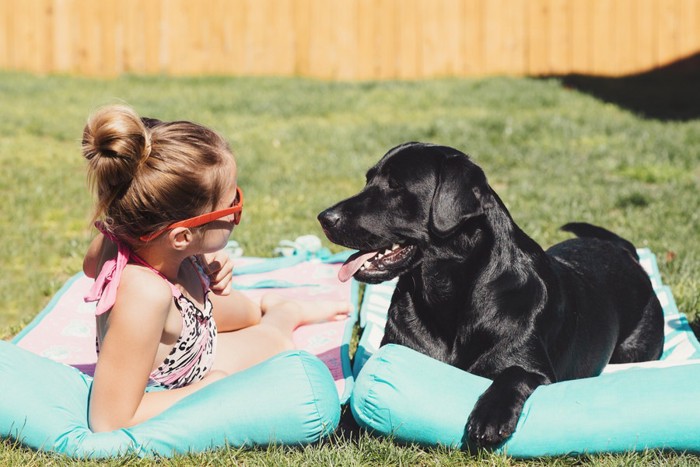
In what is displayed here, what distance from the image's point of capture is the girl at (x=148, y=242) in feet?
12.1

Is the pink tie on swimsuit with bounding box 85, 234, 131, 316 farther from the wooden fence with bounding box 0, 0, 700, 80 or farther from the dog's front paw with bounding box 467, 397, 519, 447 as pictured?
the wooden fence with bounding box 0, 0, 700, 80

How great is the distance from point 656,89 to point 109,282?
1087 centimetres

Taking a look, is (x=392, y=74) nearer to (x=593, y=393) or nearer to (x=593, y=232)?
(x=593, y=232)

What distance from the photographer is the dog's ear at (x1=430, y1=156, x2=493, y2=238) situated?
3.81m

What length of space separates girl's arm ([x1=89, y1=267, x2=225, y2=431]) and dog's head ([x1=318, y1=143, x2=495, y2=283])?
0.85m

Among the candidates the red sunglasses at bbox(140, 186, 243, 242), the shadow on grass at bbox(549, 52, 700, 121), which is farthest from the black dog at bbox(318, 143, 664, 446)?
the shadow on grass at bbox(549, 52, 700, 121)

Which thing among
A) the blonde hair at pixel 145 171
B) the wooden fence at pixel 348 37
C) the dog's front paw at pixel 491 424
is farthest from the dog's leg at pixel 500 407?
the wooden fence at pixel 348 37

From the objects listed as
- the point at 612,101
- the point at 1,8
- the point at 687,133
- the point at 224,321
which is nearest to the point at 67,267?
the point at 224,321

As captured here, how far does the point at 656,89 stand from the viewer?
12977 mm

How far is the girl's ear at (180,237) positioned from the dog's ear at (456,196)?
3.44ft

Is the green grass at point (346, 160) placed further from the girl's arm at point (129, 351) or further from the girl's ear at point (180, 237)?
the girl's ear at point (180, 237)

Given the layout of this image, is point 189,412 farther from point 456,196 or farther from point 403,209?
point 456,196

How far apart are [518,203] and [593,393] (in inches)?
163

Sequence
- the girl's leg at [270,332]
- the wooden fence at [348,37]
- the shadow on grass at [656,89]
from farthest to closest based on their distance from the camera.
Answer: the wooden fence at [348,37]
the shadow on grass at [656,89]
the girl's leg at [270,332]
